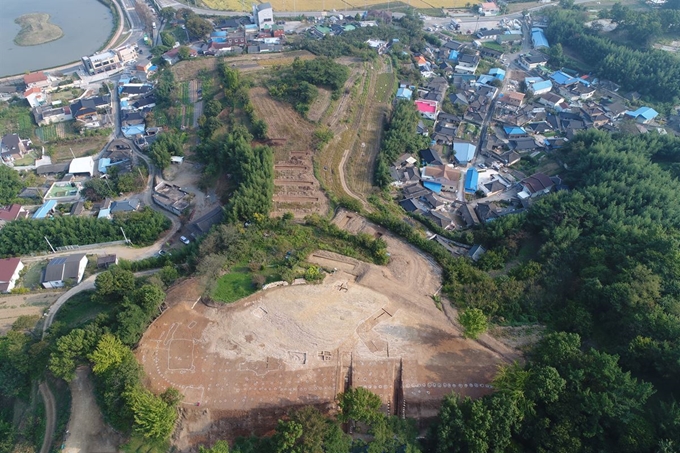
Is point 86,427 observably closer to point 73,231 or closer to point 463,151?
point 73,231

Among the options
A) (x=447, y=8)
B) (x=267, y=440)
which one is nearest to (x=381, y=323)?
(x=267, y=440)

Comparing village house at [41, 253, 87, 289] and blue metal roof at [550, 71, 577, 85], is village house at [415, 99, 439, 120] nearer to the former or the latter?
blue metal roof at [550, 71, 577, 85]

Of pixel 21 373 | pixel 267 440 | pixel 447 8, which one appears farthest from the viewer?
pixel 447 8

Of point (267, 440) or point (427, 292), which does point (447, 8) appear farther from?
point (267, 440)

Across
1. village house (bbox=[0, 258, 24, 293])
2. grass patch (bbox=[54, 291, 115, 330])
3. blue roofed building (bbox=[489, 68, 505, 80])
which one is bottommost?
village house (bbox=[0, 258, 24, 293])

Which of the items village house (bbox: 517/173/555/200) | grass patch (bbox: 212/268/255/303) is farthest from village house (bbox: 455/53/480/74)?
grass patch (bbox: 212/268/255/303)

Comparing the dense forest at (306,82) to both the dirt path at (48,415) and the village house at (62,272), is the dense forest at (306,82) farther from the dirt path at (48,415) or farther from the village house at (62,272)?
the dirt path at (48,415)

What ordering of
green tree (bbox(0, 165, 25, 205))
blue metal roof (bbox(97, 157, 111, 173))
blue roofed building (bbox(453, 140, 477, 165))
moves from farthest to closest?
blue roofed building (bbox(453, 140, 477, 165)) → blue metal roof (bbox(97, 157, 111, 173)) → green tree (bbox(0, 165, 25, 205))
